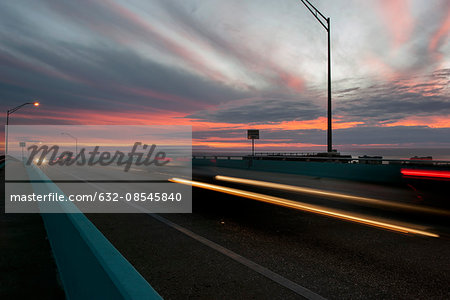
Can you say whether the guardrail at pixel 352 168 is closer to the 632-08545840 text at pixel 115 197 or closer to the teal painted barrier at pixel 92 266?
the 632-08545840 text at pixel 115 197

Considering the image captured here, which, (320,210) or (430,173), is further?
(430,173)

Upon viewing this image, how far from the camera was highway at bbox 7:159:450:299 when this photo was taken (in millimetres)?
4270

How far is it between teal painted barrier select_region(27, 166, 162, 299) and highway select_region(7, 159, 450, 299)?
1209 mm

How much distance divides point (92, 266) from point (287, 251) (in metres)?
4.05

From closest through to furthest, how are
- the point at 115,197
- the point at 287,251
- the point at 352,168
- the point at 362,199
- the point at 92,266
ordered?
the point at 92,266 → the point at 287,251 → the point at 362,199 → the point at 115,197 → the point at 352,168

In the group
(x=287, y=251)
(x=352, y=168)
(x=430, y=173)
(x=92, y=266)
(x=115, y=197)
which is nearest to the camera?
(x=92, y=266)

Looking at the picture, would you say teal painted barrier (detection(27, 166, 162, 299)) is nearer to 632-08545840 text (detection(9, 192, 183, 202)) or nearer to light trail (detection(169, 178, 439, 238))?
light trail (detection(169, 178, 439, 238))

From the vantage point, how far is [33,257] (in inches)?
212

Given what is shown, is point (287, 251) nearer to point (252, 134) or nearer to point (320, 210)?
point (320, 210)

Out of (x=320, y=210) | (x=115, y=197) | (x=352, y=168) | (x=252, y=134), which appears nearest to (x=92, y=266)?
(x=320, y=210)

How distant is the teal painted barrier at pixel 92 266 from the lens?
1969mm

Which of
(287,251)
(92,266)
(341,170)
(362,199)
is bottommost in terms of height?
(287,251)

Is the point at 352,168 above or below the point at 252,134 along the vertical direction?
below

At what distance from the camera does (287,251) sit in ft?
19.2
